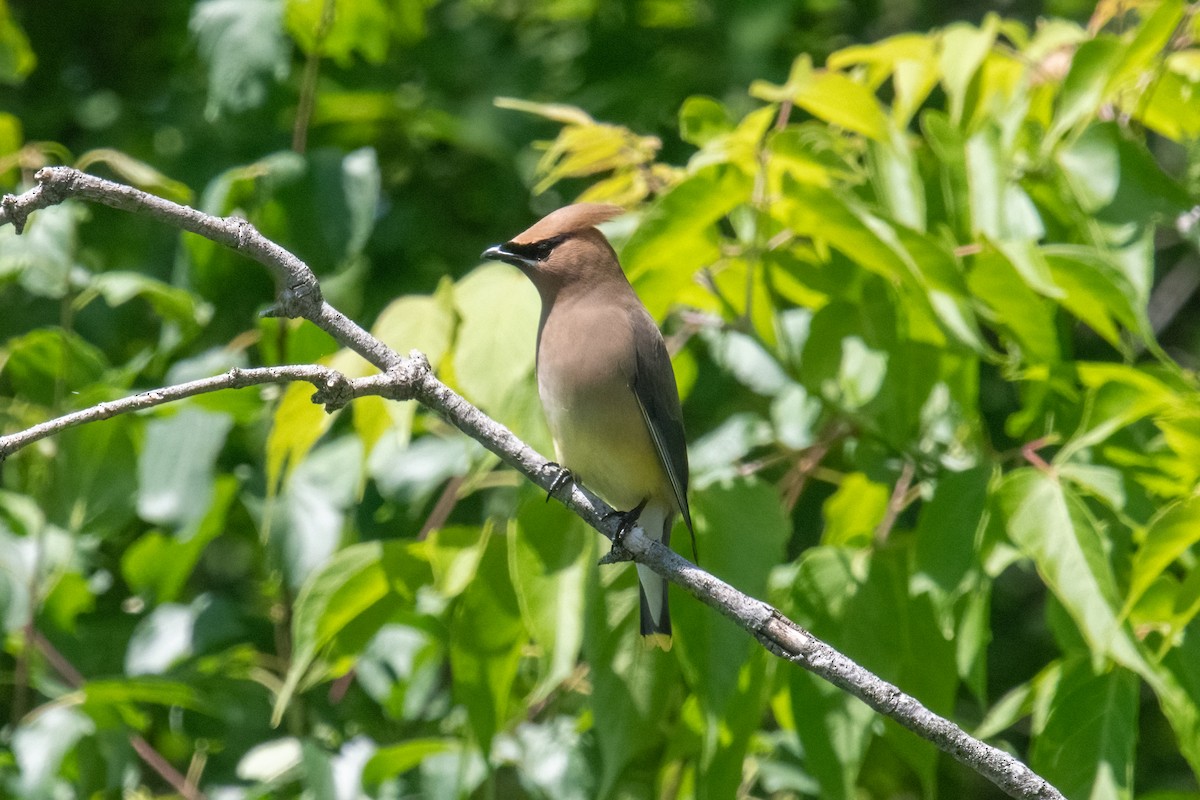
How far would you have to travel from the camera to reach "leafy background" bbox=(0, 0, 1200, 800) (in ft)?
9.62

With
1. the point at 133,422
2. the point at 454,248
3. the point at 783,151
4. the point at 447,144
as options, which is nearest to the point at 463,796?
the point at 133,422

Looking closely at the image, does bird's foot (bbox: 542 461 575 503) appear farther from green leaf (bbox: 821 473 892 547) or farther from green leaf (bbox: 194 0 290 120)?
green leaf (bbox: 194 0 290 120)

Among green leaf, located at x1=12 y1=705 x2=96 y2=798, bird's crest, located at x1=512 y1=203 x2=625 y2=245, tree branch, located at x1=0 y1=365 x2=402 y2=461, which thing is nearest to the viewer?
tree branch, located at x1=0 y1=365 x2=402 y2=461

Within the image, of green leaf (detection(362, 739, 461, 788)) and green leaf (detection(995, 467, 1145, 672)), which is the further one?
green leaf (detection(362, 739, 461, 788))

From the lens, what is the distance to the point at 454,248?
4961 millimetres

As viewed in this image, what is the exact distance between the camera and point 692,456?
3871 millimetres

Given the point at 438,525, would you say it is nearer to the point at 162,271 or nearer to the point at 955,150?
the point at 955,150

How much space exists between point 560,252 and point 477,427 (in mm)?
1278

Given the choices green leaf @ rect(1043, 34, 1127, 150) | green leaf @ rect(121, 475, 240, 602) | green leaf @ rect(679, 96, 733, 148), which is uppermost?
green leaf @ rect(1043, 34, 1127, 150)

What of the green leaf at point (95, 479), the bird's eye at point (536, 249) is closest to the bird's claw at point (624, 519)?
the bird's eye at point (536, 249)

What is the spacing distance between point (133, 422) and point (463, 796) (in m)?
1.33

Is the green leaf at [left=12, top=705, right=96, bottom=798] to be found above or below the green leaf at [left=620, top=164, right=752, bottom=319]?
below

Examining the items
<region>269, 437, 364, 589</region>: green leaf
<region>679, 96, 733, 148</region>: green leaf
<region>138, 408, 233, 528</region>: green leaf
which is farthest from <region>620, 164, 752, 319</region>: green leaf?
<region>138, 408, 233, 528</region>: green leaf

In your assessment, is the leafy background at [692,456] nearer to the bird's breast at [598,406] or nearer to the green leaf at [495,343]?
the green leaf at [495,343]
